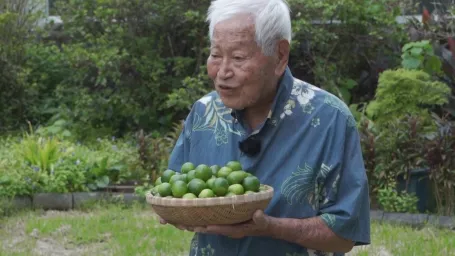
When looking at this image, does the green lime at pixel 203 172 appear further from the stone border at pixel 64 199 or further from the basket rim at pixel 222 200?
the stone border at pixel 64 199

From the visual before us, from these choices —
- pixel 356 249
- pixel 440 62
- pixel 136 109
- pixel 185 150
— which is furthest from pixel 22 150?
pixel 185 150

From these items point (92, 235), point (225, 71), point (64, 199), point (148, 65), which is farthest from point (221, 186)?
point (148, 65)

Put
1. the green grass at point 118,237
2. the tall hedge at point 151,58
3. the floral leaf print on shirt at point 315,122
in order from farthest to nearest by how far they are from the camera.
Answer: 1. the tall hedge at point 151,58
2. the green grass at point 118,237
3. the floral leaf print on shirt at point 315,122

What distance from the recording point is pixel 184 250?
6.96m

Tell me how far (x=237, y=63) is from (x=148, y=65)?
28.7 feet

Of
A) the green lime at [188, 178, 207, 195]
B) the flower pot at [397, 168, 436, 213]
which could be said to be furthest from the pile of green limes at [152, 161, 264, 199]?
the flower pot at [397, 168, 436, 213]

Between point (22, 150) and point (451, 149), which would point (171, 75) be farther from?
point (451, 149)

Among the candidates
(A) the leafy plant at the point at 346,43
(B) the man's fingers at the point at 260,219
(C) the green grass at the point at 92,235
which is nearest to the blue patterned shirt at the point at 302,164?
(B) the man's fingers at the point at 260,219

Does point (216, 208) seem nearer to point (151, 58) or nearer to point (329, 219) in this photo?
point (329, 219)

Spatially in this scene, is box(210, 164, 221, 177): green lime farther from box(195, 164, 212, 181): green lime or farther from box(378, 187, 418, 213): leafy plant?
box(378, 187, 418, 213): leafy plant

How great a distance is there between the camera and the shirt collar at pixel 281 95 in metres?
3.10

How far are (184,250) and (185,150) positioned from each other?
12.4 feet

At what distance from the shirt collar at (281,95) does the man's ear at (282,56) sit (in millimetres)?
41

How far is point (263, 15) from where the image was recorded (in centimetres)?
298
